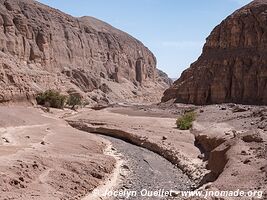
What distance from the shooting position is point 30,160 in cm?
2284

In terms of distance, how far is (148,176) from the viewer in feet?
87.8

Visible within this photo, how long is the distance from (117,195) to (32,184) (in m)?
4.30

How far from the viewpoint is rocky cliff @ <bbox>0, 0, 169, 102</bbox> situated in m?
104

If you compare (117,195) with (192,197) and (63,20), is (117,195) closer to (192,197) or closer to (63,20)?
(192,197)

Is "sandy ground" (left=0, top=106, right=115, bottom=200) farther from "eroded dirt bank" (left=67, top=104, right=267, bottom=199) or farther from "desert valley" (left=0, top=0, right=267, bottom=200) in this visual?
"eroded dirt bank" (left=67, top=104, right=267, bottom=199)

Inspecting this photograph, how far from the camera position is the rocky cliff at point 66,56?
104000 millimetres

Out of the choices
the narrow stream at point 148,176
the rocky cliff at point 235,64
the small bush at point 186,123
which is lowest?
the narrow stream at point 148,176

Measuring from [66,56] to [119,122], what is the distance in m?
76.7

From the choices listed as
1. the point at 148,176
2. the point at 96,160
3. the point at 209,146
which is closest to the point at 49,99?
the point at 209,146

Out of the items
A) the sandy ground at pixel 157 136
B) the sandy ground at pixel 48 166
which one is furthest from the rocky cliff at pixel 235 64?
the sandy ground at pixel 48 166

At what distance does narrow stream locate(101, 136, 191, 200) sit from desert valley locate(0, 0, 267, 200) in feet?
0.20

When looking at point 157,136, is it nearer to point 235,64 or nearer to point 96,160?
point 96,160

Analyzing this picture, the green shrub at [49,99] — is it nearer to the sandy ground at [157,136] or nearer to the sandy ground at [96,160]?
the sandy ground at [157,136]

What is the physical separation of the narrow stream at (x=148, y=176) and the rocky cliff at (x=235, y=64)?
4997 centimetres
